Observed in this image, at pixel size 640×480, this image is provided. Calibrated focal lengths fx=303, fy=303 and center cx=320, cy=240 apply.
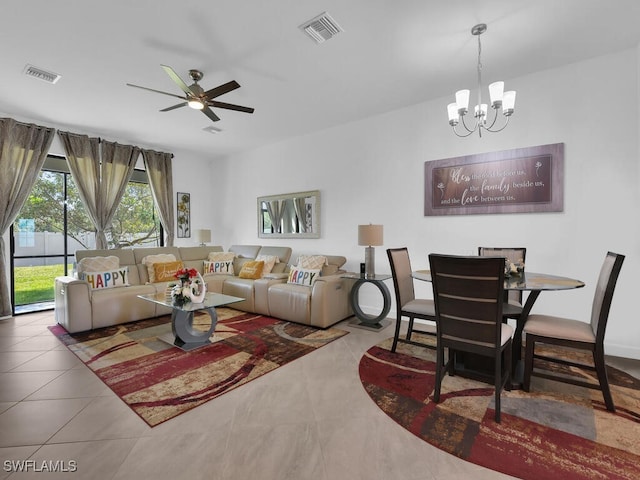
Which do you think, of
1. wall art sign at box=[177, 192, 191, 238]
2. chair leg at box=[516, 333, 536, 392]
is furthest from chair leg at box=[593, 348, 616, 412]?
wall art sign at box=[177, 192, 191, 238]

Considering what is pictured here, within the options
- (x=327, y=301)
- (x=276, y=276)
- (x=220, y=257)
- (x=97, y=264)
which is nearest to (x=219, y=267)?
(x=220, y=257)

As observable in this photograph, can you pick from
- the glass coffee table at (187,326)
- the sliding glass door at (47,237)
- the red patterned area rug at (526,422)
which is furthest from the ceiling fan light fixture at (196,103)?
the sliding glass door at (47,237)

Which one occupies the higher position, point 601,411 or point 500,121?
point 500,121

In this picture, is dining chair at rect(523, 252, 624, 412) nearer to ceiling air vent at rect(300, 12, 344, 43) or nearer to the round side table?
the round side table

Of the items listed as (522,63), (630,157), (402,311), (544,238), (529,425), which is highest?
(522,63)

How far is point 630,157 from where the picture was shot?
2.82 metres

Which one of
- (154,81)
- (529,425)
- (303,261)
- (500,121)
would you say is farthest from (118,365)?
(500,121)

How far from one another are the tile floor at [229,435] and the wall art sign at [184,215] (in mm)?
3931

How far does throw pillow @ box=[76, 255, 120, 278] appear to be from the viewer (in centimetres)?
402

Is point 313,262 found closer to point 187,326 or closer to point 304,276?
point 304,276

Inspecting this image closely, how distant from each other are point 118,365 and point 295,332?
1.77 meters

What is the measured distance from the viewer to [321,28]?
8.14ft

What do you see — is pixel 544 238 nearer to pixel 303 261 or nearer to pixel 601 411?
pixel 601 411
